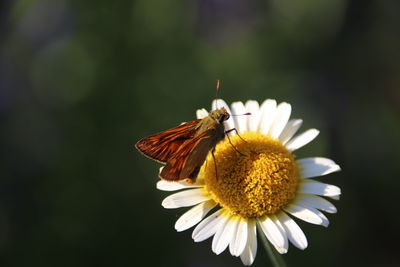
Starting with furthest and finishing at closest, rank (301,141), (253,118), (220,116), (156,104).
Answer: (156,104) < (253,118) < (301,141) < (220,116)

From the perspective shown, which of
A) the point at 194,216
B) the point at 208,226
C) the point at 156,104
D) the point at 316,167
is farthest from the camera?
the point at 156,104

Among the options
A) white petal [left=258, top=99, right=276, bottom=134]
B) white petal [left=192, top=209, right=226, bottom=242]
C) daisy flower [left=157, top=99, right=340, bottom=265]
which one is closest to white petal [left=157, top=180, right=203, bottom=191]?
daisy flower [left=157, top=99, right=340, bottom=265]

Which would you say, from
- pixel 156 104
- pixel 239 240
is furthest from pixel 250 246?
pixel 156 104

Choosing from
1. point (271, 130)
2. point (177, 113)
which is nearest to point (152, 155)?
point (271, 130)

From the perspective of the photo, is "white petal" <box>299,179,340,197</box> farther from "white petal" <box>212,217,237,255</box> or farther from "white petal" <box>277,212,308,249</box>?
"white petal" <box>212,217,237,255</box>

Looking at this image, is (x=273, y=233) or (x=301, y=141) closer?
(x=273, y=233)

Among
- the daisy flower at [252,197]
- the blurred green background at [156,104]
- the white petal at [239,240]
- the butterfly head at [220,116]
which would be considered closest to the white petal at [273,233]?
the daisy flower at [252,197]

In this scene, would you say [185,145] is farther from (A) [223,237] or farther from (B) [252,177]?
(A) [223,237]
